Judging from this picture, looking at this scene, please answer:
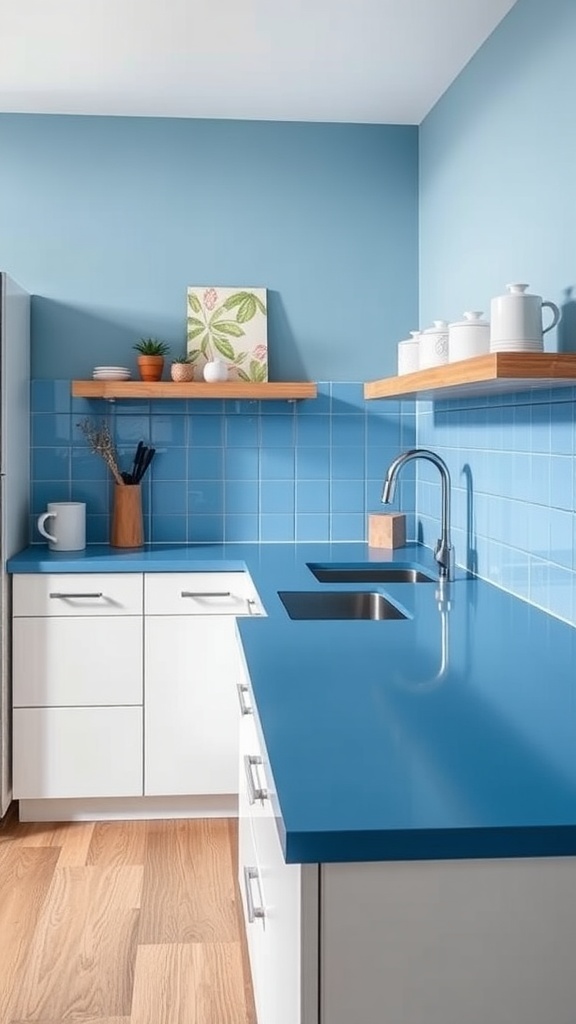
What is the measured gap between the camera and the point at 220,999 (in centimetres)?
256

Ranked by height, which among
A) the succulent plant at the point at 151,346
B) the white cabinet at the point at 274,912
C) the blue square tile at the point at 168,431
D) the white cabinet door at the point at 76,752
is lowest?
the white cabinet door at the point at 76,752

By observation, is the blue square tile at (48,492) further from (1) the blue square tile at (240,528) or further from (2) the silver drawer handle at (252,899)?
(2) the silver drawer handle at (252,899)

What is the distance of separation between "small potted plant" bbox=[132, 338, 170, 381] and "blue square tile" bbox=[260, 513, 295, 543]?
25.9 inches

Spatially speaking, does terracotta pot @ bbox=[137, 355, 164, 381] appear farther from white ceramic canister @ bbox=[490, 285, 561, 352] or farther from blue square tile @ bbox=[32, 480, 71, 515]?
white ceramic canister @ bbox=[490, 285, 561, 352]

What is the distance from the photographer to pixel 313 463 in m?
4.23

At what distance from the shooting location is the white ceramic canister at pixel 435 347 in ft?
9.80

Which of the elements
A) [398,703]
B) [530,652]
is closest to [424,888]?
[398,703]

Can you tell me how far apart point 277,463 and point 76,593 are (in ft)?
3.19

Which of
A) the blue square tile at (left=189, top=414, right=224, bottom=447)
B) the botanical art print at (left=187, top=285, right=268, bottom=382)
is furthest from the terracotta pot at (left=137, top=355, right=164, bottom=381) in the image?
the blue square tile at (left=189, top=414, right=224, bottom=447)

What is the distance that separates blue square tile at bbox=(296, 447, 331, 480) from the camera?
422cm

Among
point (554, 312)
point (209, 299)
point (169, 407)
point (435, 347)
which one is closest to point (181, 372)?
point (169, 407)

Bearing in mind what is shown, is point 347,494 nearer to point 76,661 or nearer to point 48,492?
point 48,492

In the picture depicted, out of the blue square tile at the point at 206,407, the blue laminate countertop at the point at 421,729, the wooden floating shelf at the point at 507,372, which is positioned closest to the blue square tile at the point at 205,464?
the blue square tile at the point at 206,407

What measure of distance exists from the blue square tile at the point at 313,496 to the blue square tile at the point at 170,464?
437 millimetres
